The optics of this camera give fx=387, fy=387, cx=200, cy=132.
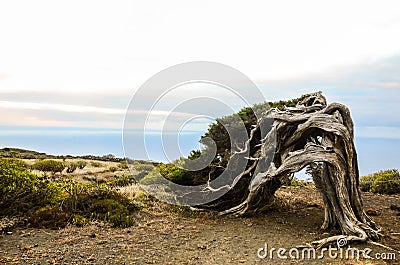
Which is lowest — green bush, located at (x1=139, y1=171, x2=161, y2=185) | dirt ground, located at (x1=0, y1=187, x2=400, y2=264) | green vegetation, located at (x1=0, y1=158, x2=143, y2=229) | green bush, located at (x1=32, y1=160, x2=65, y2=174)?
dirt ground, located at (x1=0, y1=187, x2=400, y2=264)

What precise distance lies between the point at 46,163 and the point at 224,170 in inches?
548

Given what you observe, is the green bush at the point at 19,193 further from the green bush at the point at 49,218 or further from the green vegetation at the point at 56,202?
the green bush at the point at 49,218

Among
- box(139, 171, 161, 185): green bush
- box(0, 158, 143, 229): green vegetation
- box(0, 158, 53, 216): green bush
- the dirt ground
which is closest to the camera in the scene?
the dirt ground

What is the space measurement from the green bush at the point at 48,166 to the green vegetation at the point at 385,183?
52.2ft

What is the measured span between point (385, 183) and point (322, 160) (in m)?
8.45

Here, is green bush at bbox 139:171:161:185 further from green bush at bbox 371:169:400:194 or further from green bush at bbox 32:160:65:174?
green bush at bbox 32:160:65:174

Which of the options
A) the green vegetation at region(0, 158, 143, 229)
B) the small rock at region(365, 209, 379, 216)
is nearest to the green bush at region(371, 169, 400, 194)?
the small rock at region(365, 209, 379, 216)

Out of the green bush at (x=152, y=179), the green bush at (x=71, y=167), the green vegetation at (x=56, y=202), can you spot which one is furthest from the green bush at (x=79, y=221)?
the green bush at (x=71, y=167)

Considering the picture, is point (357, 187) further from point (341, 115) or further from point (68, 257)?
point (68, 257)

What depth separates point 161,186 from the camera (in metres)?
12.8

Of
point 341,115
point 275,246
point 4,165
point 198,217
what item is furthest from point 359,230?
point 4,165

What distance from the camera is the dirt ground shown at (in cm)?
706

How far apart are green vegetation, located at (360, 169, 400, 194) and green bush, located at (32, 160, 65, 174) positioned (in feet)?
52.2

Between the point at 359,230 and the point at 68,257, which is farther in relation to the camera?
the point at 359,230
